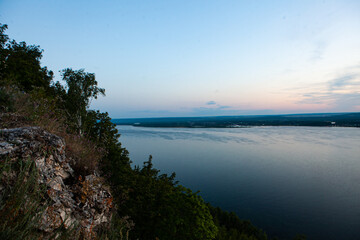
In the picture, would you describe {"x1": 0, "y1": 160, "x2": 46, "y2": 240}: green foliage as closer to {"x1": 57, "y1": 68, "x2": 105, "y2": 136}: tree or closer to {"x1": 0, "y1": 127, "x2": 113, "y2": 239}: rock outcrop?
{"x1": 0, "y1": 127, "x2": 113, "y2": 239}: rock outcrop

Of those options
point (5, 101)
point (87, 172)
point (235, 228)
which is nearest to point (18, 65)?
point (5, 101)

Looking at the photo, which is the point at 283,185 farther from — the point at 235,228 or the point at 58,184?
the point at 58,184

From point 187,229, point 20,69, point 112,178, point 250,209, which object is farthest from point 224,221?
point 20,69

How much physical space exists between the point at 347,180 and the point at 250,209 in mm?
24719

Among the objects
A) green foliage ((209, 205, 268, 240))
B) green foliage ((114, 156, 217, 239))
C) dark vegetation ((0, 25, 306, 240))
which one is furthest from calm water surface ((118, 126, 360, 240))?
green foliage ((114, 156, 217, 239))

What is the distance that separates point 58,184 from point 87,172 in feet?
4.08

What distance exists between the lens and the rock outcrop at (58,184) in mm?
3769

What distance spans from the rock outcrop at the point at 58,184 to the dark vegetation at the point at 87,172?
35 cm

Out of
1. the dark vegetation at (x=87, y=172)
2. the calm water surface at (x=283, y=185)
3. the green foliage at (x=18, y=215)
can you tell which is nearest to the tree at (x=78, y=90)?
the dark vegetation at (x=87, y=172)

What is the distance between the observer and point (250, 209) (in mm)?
32438

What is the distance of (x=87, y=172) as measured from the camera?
5660 millimetres

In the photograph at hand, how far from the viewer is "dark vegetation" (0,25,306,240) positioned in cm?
296

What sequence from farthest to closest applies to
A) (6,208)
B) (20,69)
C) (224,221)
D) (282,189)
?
(282,189), (224,221), (20,69), (6,208)

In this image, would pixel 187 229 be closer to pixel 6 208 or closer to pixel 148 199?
pixel 148 199
